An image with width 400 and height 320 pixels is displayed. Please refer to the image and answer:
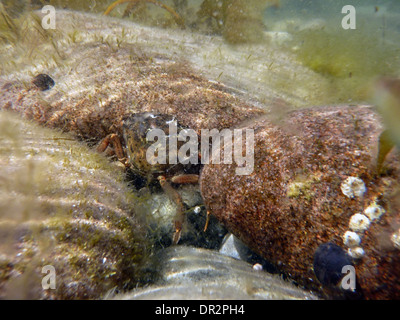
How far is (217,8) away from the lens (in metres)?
8.09

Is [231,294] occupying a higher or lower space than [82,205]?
lower

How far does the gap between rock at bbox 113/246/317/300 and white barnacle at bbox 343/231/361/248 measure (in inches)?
25.4

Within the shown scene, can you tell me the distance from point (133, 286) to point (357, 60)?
8278mm

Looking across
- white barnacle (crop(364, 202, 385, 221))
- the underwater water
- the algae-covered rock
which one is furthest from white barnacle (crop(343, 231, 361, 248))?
the algae-covered rock

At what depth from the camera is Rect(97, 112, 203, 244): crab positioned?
3.20m

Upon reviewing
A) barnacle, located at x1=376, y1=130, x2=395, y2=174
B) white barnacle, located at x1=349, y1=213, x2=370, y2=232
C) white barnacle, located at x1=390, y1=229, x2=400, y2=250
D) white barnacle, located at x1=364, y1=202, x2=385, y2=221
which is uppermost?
barnacle, located at x1=376, y1=130, x2=395, y2=174

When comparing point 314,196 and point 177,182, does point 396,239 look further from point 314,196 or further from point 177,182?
point 177,182

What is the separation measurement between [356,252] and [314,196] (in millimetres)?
606

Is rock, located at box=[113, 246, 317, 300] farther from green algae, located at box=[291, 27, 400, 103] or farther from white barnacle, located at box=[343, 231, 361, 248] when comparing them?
green algae, located at box=[291, 27, 400, 103]

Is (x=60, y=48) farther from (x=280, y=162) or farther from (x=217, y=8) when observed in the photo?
(x=217, y=8)
